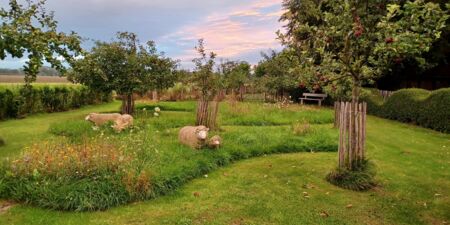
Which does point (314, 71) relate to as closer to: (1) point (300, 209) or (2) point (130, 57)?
(1) point (300, 209)

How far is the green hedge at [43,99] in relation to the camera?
17.0m

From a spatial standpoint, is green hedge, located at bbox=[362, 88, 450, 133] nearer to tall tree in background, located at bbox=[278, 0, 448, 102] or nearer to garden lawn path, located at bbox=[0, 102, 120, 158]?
tall tree in background, located at bbox=[278, 0, 448, 102]

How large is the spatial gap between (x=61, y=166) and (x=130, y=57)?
9443 mm

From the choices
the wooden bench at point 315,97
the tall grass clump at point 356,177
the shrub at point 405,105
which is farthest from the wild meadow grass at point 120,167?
the wooden bench at point 315,97

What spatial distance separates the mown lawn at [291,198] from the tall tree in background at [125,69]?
5.47 metres

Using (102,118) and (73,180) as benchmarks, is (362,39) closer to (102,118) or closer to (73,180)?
(73,180)

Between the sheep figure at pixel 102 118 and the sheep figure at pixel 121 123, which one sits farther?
the sheep figure at pixel 102 118

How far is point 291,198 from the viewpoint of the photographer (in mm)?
6352

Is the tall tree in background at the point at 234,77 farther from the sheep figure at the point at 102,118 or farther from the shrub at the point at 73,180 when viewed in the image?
the shrub at the point at 73,180

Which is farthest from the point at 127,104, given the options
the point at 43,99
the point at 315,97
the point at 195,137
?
the point at 315,97

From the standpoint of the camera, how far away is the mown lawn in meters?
5.43

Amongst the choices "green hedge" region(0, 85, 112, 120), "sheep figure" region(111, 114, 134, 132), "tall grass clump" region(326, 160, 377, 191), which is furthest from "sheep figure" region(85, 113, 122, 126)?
"tall grass clump" region(326, 160, 377, 191)

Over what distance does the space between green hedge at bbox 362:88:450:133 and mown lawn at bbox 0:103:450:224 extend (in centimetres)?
403

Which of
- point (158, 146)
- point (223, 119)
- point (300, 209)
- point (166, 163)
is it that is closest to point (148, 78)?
point (223, 119)
